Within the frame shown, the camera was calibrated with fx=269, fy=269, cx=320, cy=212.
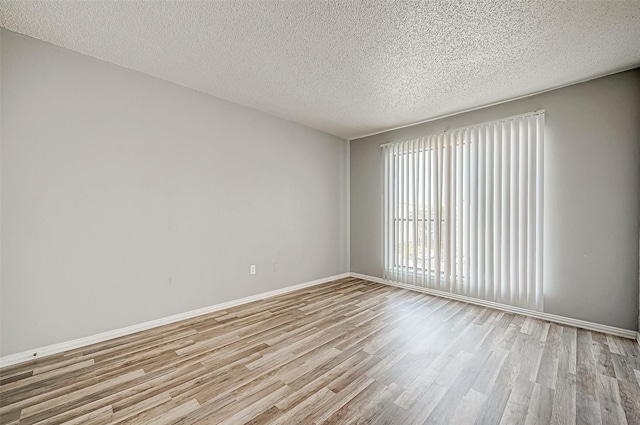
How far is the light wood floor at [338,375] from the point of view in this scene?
1657 mm

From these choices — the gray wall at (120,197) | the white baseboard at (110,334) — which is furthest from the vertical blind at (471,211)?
the white baseboard at (110,334)

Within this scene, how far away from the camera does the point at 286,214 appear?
4.28 meters

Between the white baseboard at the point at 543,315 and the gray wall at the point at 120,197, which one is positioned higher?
the gray wall at the point at 120,197

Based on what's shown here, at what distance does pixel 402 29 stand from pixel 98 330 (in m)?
3.80

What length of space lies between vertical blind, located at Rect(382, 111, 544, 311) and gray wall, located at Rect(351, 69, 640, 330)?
0.15 m

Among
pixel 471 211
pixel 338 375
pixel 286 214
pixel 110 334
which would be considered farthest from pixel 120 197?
pixel 471 211

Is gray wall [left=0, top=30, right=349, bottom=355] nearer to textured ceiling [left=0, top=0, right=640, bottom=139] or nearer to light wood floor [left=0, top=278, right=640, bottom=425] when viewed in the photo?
textured ceiling [left=0, top=0, right=640, bottom=139]

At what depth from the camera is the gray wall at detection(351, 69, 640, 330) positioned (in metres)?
2.69

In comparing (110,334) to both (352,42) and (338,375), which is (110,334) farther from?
(352,42)

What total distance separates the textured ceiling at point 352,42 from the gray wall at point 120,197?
295mm

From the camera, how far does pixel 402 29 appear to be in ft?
6.94

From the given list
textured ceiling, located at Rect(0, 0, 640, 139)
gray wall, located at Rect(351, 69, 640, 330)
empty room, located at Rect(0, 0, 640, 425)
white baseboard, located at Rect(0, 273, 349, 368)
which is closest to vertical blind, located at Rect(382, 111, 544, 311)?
empty room, located at Rect(0, 0, 640, 425)

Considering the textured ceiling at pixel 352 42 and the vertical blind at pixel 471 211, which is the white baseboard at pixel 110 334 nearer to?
the vertical blind at pixel 471 211

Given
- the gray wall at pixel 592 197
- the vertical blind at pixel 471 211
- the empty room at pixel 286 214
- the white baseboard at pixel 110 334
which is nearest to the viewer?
the empty room at pixel 286 214
